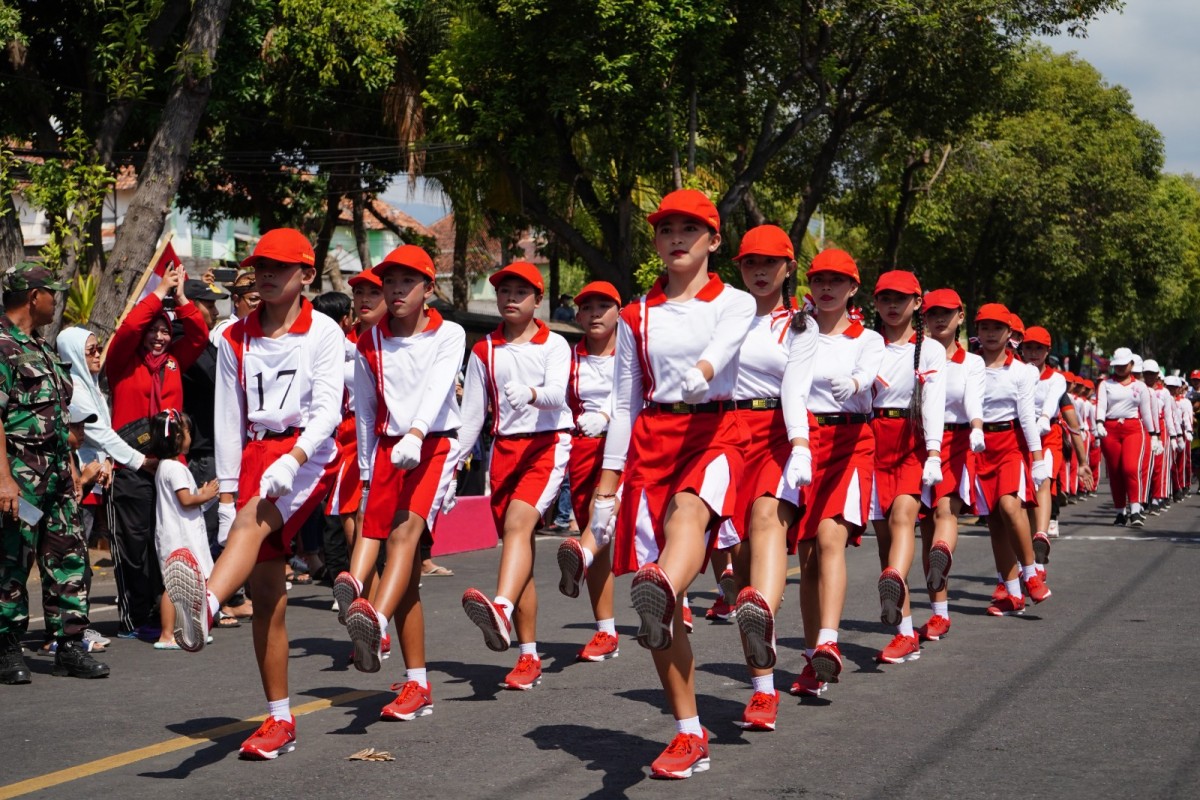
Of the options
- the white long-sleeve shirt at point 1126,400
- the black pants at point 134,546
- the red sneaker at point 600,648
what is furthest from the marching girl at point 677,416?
the white long-sleeve shirt at point 1126,400

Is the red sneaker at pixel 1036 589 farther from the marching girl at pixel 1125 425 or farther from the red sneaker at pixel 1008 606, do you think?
the marching girl at pixel 1125 425

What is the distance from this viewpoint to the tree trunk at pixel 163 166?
16516mm

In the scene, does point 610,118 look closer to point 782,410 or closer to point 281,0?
point 281,0

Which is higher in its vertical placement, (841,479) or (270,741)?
(841,479)

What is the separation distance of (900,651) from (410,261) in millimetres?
3798

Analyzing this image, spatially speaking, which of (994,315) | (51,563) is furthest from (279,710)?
(994,315)

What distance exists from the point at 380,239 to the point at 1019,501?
70048 millimetres

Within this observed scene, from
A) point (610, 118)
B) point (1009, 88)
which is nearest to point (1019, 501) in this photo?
point (610, 118)

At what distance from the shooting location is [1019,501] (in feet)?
36.9

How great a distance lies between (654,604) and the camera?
216 inches

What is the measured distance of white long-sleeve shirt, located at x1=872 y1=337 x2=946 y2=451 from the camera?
30.3 ft

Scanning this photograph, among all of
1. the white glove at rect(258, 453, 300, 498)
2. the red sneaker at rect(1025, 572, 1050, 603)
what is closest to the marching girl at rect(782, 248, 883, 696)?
the white glove at rect(258, 453, 300, 498)

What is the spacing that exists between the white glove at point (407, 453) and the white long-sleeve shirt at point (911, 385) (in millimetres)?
3364

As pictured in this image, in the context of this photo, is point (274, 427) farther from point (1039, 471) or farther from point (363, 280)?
point (1039, 471)
